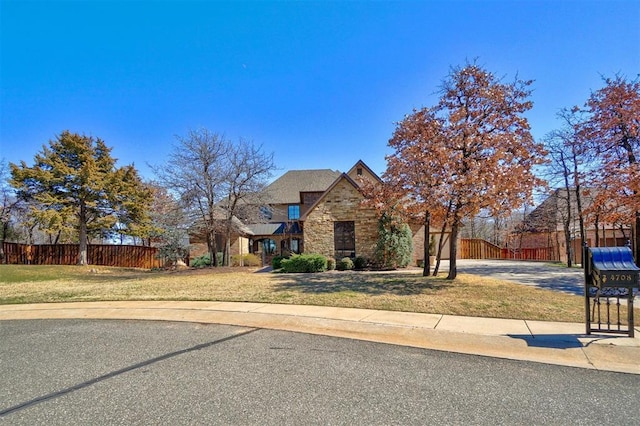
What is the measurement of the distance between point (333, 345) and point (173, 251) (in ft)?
69.3

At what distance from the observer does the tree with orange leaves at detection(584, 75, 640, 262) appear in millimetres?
13219

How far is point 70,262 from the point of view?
92.9 ft

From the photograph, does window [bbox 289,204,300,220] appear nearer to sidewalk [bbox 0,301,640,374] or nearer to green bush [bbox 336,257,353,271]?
green bush [bbox 336,257,353,271]

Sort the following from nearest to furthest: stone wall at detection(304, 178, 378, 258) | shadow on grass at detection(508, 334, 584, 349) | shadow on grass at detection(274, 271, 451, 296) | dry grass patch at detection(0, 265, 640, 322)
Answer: shadow on grass at detection(508, 334, 584, 349) → dry grass patch at detection(0, 265, 640, 322) → shadow on grass at detection(274, 271, 451, 296) → stone wall at detection(304, 178, 378, 258)

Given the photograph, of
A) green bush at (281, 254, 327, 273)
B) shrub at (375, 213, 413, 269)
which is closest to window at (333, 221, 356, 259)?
shrub at (375, 213, 413, 269)

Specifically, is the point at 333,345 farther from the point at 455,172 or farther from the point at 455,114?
the point at 455,114

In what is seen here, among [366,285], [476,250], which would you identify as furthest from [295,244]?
[366,285]

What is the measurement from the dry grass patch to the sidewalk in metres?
0.73

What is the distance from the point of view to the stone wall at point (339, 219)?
68.4 ft

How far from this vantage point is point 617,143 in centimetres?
1537

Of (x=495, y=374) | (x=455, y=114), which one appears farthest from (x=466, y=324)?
(x=455, y=114)

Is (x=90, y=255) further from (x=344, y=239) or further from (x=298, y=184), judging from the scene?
(x=344, y=239)

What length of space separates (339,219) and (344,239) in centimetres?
118

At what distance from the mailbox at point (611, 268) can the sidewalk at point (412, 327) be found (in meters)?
1.03
